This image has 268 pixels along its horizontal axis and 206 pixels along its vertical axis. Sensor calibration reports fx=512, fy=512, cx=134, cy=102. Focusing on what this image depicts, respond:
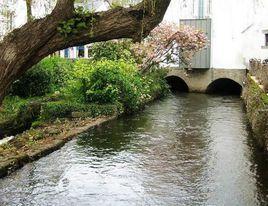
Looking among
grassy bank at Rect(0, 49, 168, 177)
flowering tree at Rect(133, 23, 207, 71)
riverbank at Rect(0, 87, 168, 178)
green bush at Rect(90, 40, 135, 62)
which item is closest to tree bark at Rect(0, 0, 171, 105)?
riverbank at Rect(0, 87, 168, 178)

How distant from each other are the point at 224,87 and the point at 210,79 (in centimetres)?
247

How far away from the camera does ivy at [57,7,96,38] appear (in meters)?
5.26

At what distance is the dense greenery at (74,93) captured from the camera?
692 inches

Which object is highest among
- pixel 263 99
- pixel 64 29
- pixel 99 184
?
pixel 64 29

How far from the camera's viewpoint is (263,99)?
49.5ft

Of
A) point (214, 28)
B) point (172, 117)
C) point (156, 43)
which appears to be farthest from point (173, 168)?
point (214, 28)

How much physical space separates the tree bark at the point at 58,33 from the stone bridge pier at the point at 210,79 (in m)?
25.7

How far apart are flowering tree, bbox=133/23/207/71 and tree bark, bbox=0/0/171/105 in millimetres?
21631

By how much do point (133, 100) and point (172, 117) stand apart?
1.68 m

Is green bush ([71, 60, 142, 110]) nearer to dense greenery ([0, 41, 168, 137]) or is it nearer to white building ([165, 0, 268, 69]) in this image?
dense greenery ([0, 41, 168, 137])

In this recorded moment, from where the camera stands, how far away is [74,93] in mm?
19828

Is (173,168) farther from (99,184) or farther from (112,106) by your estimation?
(112,106)

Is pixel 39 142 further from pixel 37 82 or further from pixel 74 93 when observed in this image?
pixel 37 82

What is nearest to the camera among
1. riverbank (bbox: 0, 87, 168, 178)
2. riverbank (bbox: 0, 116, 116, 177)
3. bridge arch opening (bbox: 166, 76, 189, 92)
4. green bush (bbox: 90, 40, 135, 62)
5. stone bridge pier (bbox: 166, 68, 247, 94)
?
riverbank (bbox: 0, 116, 116, 177)
